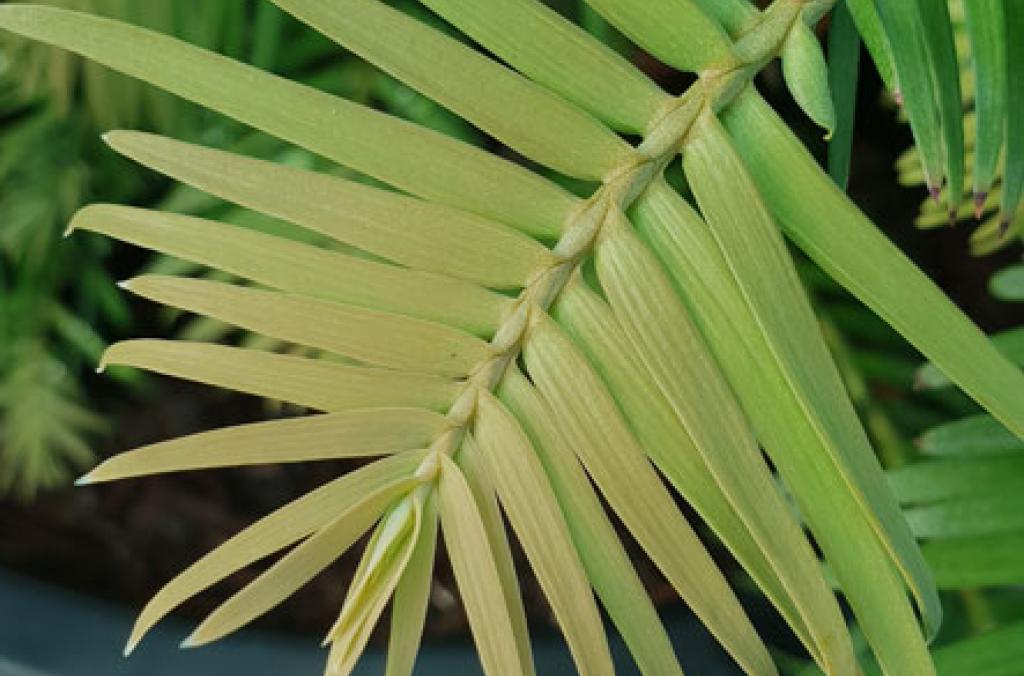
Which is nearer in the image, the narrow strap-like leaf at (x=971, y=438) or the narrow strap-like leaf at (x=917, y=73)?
the narrow strap-like leaf at (x=917, y=73)

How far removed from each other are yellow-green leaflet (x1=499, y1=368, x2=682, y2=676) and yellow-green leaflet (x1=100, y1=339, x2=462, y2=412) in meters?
0.02

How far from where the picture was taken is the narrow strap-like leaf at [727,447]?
0.30 m

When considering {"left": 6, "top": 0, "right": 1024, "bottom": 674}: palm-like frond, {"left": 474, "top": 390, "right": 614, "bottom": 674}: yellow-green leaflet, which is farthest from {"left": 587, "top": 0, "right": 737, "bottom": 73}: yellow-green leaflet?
{"left": 474, "top": 390, "right": 614, "bottom": 674}: yellow-green leaflet

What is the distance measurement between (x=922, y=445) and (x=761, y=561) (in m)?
0.20

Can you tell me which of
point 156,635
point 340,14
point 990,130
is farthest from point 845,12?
point 156,635

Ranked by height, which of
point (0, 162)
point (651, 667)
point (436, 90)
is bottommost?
point (651, 667)

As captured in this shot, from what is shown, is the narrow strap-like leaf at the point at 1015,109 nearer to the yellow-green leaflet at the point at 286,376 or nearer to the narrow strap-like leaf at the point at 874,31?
the narrow strap-like leaf at the point at 874,31

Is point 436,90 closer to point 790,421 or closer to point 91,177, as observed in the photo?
point 790,421

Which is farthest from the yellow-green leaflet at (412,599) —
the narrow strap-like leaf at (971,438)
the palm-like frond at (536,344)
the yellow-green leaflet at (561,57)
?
the narrow strap-like leaf at (971,438)

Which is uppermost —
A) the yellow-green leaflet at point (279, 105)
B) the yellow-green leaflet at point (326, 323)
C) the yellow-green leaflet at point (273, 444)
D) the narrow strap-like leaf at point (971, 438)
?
the narrow strap-like leaf at point (971, 438)

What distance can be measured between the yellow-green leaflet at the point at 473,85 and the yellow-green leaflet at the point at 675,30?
28mm

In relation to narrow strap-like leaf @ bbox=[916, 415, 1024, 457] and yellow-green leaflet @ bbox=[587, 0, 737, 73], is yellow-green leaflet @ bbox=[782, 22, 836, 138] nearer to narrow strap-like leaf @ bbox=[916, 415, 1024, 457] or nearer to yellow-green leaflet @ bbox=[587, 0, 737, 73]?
yellow-green leaflet @ bbox=[587, 0, 737, 73]

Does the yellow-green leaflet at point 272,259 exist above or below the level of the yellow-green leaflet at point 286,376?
above

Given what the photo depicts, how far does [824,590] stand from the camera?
0.30 m
